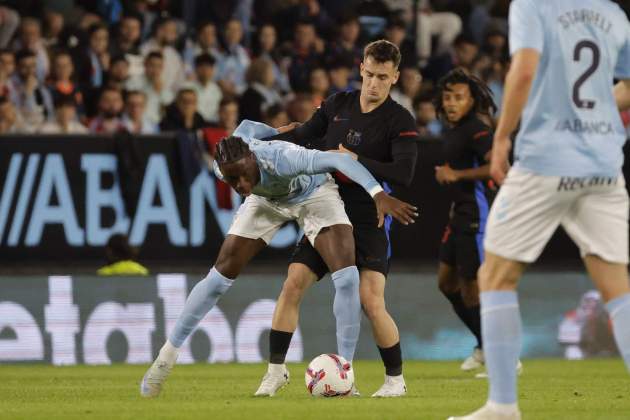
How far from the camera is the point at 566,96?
6.17 m

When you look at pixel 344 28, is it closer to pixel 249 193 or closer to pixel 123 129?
pixel 123 129

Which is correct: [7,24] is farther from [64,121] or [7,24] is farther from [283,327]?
[283,327]

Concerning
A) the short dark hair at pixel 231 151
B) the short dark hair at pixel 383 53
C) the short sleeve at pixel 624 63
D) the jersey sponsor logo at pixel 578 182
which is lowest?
the short dark hair at pixel 231 151

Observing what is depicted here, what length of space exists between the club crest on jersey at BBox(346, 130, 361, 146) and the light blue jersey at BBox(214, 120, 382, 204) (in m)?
0.27

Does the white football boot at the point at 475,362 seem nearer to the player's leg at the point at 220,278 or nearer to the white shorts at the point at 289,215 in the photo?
the white shorts at the point at 289,215

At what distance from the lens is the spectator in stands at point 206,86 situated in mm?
15578

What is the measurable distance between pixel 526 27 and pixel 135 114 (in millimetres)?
9108

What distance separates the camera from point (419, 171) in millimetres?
14383

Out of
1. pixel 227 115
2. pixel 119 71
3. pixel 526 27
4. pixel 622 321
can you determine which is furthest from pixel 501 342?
pixel 119 71

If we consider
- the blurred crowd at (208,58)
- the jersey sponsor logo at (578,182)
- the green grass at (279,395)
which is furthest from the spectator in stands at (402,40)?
the jersey sponsor logo at (578,182)

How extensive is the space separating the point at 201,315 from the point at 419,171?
6.19m

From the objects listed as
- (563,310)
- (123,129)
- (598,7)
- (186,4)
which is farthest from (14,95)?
(598,7)

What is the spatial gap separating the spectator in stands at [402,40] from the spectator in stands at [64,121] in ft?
15.5

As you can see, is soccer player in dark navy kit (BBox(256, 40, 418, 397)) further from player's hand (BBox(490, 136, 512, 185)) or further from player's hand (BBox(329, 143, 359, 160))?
player's hand (BBox(490, 136, 512, 185))
